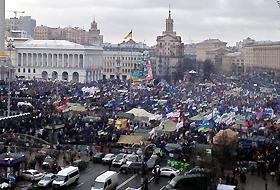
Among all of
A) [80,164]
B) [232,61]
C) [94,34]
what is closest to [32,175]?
[80,164]

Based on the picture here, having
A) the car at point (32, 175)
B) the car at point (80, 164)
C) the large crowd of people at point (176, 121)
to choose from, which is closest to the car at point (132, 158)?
the car at point (80, 164)

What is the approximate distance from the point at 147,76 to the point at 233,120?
33.7 ft

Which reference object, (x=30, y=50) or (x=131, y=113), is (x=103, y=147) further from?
(x=30, y=50)

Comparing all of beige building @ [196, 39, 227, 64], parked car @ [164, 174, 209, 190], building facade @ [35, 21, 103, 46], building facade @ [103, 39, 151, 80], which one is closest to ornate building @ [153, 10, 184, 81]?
building facade @ [103, 39, 151, 80]

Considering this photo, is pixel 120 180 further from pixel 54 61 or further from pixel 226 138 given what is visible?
pixel 54 61

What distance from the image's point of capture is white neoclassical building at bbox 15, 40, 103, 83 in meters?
49.5

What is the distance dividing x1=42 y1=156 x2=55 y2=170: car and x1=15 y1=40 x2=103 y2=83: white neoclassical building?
3713 centimetres

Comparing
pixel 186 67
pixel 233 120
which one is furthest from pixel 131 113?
pixel 186 67

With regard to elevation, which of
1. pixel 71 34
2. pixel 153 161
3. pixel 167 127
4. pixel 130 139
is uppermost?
pixel 71 34

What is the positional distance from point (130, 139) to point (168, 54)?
44.3 m

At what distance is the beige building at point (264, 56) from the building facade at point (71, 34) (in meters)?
23.0

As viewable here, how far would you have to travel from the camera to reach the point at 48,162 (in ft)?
38.6

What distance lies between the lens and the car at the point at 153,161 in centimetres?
1183

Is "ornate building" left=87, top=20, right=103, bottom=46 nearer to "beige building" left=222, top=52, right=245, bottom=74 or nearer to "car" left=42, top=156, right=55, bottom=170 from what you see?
"beige building" left=222, top=52, right=245, bottom=74
